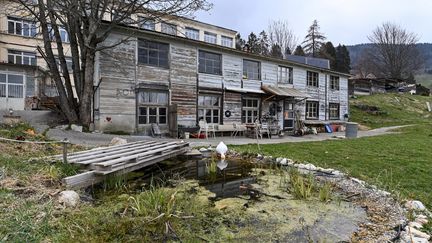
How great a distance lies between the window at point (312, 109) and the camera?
848 inches

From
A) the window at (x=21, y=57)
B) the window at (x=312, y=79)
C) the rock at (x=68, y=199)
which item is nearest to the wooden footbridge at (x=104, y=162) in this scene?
the rock at (x=68, y=199)

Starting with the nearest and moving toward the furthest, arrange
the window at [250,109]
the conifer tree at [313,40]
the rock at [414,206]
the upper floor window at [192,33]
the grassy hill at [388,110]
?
the rock at [414,206] → the window at [250,109] → the grassy hill at [388,110] → the upper floor window at [192,33] → the conifer tree at [313,40]

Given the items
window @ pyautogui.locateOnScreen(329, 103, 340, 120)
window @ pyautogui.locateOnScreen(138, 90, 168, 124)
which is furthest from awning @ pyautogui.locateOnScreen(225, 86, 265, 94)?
window @ pyautogui.locateOnScreen(329, 103, 340, 120)

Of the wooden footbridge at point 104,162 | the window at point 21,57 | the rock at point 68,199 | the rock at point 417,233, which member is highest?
the window at point 21,57

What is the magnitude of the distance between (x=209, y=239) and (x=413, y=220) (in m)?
2.74

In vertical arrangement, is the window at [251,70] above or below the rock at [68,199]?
above

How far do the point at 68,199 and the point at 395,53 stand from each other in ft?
191

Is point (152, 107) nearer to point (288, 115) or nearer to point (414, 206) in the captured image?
point (288, 115)

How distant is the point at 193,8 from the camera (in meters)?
12.9

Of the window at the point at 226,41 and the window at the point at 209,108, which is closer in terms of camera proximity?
the window at the point at 209,108

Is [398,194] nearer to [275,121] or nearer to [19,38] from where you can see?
[275,121]

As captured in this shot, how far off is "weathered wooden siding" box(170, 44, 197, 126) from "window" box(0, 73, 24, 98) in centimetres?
1275

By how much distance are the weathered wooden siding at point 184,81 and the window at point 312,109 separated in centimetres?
983

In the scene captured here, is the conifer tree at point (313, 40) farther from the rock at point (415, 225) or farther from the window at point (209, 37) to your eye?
the rock at point (415, 225)
